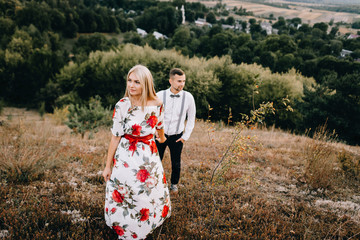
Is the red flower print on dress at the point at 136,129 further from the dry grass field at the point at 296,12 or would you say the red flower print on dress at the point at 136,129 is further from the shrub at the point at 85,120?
the dry grass field at the point at 296,12

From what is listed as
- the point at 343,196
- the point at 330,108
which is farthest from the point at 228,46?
the point at 343,196

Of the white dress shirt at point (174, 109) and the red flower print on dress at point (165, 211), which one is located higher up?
the white dress shirt at point (174, 109)

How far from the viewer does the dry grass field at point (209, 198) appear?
3186 mm

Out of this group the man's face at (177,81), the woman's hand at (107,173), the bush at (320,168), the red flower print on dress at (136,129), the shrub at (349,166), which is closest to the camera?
the red flower print on dress at (136,129)

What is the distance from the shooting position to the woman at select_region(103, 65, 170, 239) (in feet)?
8.71

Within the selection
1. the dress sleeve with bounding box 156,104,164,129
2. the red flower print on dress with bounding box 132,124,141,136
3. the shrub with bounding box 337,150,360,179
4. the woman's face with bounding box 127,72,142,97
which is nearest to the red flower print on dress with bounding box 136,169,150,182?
the red flower print on dress with bounding box 132,124,141,136

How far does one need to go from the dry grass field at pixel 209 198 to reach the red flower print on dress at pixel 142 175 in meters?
0.98

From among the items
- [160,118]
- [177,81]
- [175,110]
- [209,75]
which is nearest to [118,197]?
[160,118]

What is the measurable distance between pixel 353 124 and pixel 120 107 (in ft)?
55.4

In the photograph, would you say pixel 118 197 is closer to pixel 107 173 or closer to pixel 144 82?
pixel 107 173

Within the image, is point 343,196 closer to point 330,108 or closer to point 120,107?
point 120,107

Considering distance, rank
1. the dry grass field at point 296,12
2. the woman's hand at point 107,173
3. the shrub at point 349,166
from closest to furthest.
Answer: the woman's hand at point 107,173
the shrub at point 349,166
the dry grass field at point 296,12

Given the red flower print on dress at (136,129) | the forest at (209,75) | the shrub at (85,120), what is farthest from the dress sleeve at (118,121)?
the shrub at (85,120)

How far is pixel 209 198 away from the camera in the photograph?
419 cm
